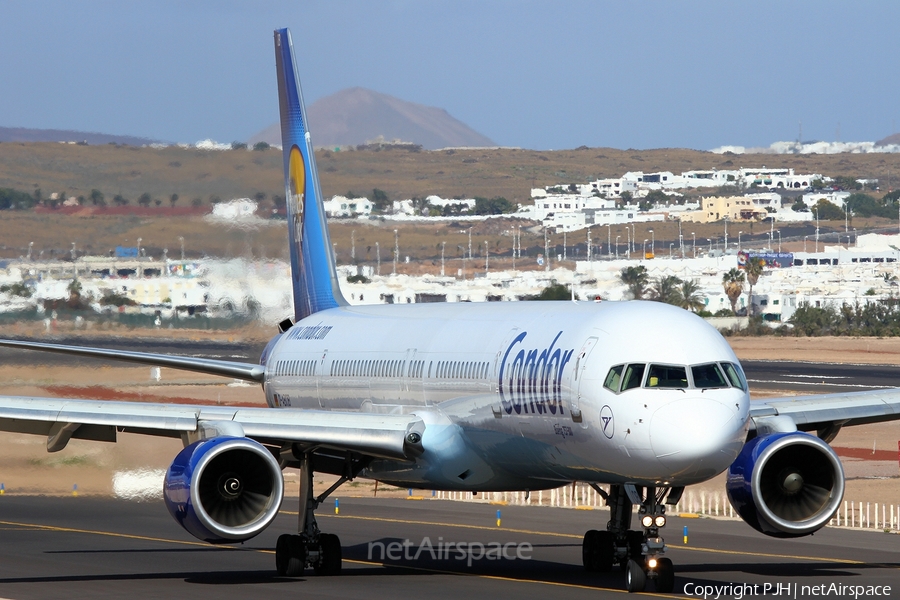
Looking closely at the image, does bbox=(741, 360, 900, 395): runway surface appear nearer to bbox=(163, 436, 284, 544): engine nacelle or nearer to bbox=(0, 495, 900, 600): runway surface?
bbox=(0, 495, 900, 600): runway surface

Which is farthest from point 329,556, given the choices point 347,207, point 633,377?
point 347,207

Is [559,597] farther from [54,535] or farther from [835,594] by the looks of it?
[54,535]

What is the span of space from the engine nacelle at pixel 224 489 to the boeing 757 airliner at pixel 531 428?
0.9 inches

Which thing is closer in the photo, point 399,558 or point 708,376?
point 708,376

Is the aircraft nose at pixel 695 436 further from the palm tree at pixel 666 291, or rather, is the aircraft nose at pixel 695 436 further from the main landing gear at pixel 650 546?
the palm tree at pixel 666 291

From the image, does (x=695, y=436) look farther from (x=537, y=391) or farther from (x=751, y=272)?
(x=751, y=272)

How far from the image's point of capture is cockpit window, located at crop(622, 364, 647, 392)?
1941cm

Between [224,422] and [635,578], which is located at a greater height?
[224,422]

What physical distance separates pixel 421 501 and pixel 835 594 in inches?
848

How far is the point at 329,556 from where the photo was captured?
80.6 ft

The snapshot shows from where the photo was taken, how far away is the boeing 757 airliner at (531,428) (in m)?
19.3

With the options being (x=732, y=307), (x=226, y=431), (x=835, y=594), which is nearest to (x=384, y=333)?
(x=226, y=431)

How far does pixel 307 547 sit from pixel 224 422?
2.93m

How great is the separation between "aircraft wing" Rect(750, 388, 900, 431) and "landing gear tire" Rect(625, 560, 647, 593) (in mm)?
3778
